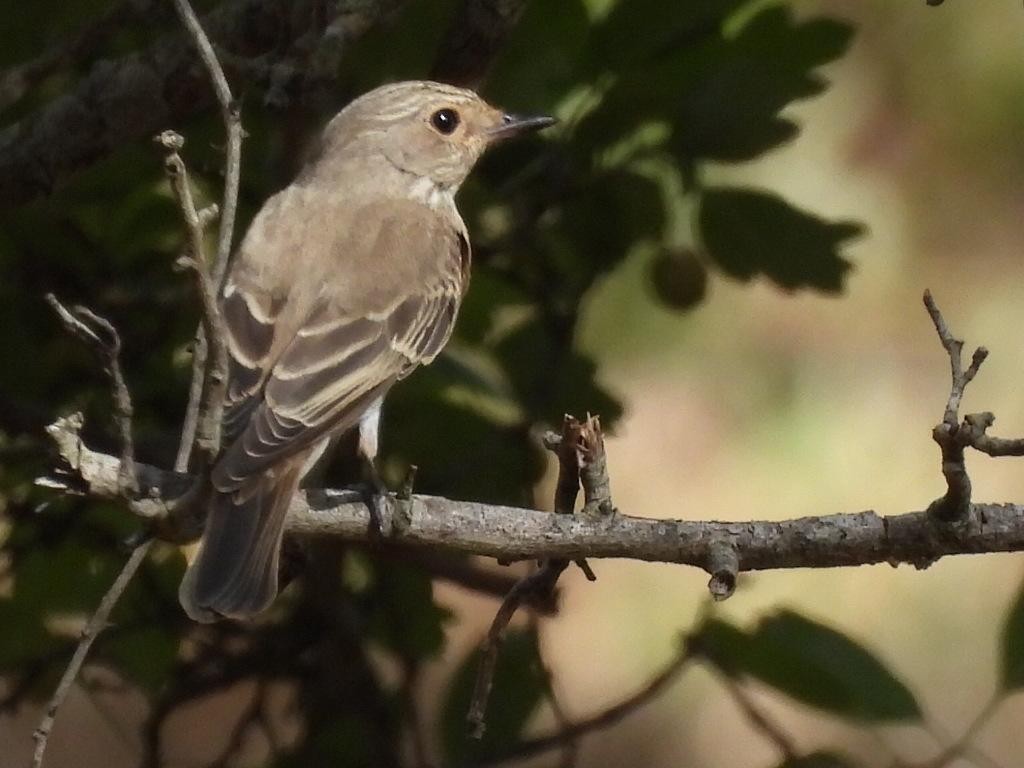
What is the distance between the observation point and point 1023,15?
7273 millimetres

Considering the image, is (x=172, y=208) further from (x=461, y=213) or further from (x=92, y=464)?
(x=92, y=464)

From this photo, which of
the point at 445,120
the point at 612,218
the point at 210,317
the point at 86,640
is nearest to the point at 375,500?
the point at 86,640

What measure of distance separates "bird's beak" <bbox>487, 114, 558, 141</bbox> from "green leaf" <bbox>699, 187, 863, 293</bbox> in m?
0.39

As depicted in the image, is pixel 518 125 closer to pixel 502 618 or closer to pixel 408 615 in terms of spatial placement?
pixel 408 615

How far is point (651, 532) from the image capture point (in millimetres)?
3090

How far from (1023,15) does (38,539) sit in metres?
4.72

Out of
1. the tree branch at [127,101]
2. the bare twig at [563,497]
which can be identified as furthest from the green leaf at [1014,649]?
the tree branch at [127,101]

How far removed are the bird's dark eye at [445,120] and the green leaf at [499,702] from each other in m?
1.31

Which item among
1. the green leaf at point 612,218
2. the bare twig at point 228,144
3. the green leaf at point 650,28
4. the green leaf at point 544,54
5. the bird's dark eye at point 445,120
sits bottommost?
the bare twig at point 228,144

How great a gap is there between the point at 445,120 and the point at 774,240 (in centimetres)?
116

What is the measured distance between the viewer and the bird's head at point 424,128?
14.1 ft

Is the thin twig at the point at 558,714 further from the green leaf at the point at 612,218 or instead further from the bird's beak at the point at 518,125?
the bird's beak at the point at 518,125

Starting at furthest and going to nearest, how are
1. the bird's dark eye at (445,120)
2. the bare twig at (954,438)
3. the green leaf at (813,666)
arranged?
the bird's dark eye at (445,120) < the green leaf at (813,666) < the bare twig at (954,438)

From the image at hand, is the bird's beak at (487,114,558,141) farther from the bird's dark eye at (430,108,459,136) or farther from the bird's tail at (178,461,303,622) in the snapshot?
the bird's tail at (178,461,303,622)
